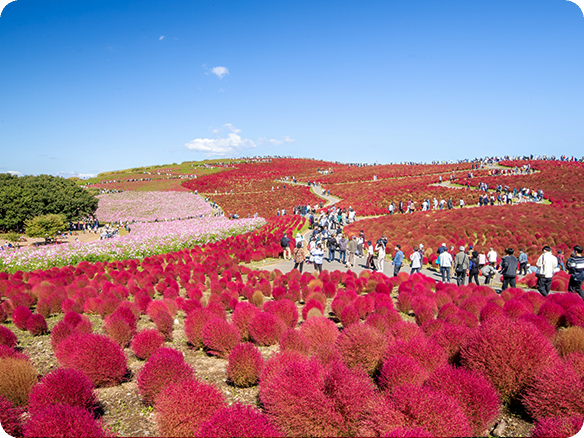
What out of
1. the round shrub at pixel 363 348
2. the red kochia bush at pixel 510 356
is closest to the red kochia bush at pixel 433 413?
the red kochia bush at pixel 510 356

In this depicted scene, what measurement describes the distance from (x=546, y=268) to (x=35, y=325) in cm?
1476

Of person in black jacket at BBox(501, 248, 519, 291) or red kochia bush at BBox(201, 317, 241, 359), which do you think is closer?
red kochia bush at BBox(201, 317, 241, 359)

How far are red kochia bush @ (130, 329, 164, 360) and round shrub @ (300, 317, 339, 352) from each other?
2863 mm

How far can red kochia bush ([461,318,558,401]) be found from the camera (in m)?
4.40

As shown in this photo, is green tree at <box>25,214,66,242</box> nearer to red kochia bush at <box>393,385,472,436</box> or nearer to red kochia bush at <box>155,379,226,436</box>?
red kochia bush at <box>155,379,226,436</box>

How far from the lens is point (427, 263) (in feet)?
68.3

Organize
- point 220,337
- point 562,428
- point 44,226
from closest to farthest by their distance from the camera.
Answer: point 562,428, point 220,337, point 44,226

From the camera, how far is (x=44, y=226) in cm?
3569

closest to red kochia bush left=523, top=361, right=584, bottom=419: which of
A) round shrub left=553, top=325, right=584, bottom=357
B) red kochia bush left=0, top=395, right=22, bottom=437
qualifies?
round shrub left=553, top=325, right=584, bottom=357

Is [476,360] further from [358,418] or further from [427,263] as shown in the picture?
[427,263]

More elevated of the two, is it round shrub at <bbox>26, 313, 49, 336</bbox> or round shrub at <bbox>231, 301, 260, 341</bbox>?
round shrub at <bbox>231, 301, 260, 341</bbox>

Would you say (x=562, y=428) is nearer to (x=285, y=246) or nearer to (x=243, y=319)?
(x=243, y=319)

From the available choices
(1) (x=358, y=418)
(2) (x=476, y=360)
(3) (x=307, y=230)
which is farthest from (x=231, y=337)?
(3) (x=307, y=230)

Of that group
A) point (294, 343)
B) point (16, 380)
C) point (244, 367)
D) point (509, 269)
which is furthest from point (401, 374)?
point (509, 269)
